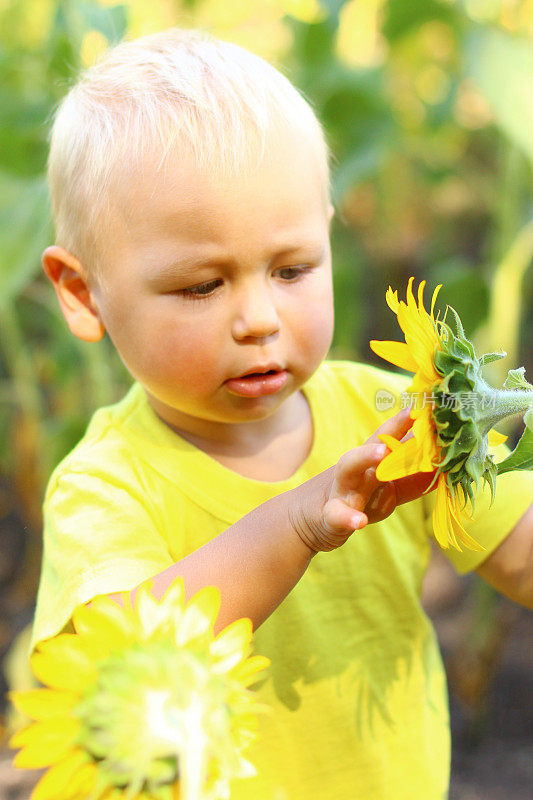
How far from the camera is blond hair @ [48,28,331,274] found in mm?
490

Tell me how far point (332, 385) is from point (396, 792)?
29 centimetres

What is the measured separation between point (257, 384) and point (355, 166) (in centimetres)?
93

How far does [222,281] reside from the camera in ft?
1.60

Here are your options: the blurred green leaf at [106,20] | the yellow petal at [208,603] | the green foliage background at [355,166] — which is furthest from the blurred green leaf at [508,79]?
the yellow petal at [208,603]

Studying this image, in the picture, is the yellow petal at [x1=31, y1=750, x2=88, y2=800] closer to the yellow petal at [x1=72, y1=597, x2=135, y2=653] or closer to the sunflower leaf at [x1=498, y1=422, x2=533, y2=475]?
the yellow petal at [x1=72, y1=597, x2=135, y2=653]

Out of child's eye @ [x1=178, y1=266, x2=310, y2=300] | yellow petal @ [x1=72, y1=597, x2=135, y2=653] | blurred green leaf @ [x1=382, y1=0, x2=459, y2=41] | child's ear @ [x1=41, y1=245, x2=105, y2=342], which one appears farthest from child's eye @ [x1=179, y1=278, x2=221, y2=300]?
blurred green leaf @ [x1=382, y1=0, x2=459, y2=41]

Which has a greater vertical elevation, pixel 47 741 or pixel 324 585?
pixel 47 741

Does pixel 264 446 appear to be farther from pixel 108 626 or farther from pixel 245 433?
pixel 108 626

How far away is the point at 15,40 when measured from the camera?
1.65 meters

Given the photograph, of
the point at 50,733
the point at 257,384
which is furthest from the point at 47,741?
the point at 257,384

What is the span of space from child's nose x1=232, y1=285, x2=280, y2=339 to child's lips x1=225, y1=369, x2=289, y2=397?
31mm

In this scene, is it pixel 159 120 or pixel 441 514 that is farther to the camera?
pixel 159 120

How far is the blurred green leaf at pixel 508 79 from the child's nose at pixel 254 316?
681 mm
